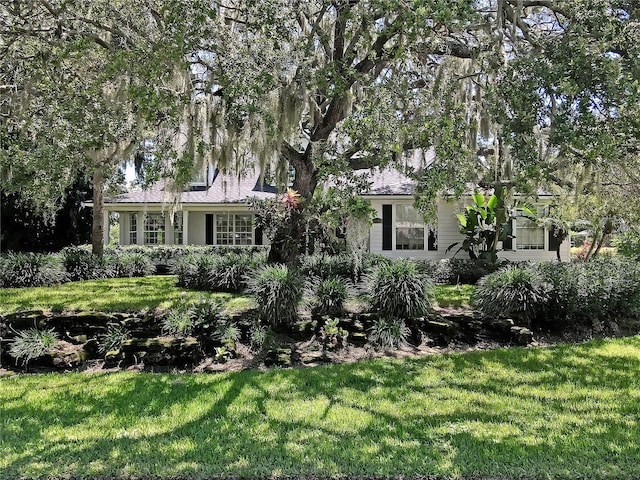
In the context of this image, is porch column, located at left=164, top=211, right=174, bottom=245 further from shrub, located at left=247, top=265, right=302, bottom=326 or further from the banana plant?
shrub, located at left=247, top=265, right=302, bottom=326

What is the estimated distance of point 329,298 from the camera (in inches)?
333

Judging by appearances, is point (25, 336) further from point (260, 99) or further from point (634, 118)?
point (634, 118)

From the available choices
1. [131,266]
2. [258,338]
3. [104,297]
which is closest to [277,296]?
[258,338]

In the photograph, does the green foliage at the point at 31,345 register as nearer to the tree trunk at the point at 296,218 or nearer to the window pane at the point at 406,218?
the tree trunk at the point at 296,218

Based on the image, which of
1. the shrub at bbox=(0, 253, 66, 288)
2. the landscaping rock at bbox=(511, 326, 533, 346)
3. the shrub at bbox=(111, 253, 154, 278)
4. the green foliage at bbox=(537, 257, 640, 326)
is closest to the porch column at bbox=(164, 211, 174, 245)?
the shrub at bbox=(111, 253, 154, 278)

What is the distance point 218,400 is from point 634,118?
216 inches

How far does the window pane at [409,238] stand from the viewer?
16078mm

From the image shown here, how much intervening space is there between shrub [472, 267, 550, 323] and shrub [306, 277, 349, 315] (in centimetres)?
255

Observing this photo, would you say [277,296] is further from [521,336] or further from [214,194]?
[214,194]

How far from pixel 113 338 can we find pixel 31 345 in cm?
104

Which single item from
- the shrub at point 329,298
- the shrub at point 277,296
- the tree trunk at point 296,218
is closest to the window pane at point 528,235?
the tree trunk at point 296,218

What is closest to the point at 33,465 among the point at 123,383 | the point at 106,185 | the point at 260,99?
the point at 123,383

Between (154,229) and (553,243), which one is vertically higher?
(154,229)

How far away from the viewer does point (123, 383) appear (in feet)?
18.4
